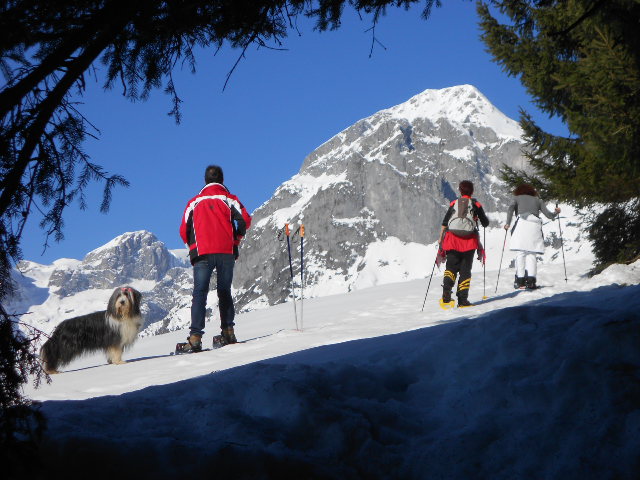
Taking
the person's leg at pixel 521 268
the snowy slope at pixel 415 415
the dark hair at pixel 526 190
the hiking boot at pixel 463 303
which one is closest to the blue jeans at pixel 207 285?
the hiking boot at pixel 463 303

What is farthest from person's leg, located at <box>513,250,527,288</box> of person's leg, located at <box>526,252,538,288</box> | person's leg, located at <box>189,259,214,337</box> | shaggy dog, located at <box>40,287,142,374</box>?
shaggy dog, located at <box>40,287,142,374</box>

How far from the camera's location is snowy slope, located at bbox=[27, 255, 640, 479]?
2.46 metres

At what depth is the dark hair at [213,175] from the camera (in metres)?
8.51

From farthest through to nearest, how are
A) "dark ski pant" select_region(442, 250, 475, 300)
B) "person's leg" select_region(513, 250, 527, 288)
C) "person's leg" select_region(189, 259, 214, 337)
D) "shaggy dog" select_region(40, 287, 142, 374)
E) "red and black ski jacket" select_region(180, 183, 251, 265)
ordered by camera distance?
"person's leg" select_region(513, 250, 527, 288) → "dark ski pant" select_region(442, 250, 475, 300) → "shaggy dog" select_region(40, 287, 142, 374) → "person's leg" select_region(189, 259, 214, 337) → "red and black ski jacket" select_region(180, 183, 251, 265)

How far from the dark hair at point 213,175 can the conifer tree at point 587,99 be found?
4.65 m

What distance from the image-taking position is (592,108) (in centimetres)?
912

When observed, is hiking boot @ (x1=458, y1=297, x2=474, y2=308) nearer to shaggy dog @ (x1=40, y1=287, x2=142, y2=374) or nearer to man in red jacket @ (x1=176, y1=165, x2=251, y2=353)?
man in red jacket @ (x1=176, y1=165, x2=251, y2=353)

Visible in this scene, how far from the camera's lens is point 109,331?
28.1ft

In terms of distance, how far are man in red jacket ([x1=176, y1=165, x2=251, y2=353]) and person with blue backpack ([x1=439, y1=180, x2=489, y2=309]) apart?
346 cm

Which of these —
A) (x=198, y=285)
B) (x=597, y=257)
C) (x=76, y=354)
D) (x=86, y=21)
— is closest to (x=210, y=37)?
(x=86, y=21)

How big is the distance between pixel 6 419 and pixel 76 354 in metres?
6.84

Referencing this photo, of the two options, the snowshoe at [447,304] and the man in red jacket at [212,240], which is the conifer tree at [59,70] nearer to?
the man in red jacket at [212,240]

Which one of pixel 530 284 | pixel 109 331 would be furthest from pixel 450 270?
pixel 109 331

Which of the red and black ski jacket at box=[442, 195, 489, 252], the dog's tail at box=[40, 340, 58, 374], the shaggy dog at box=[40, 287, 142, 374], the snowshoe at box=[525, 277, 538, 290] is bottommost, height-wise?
the dog's tail at box=[40, 340, 58, 374]
